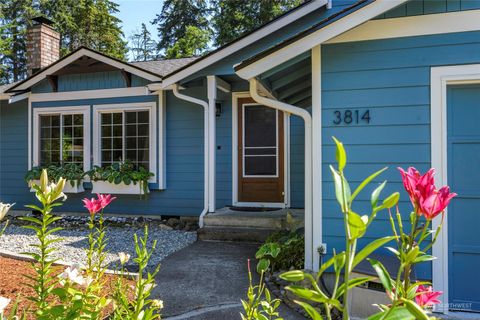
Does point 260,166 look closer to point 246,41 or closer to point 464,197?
point 246,41

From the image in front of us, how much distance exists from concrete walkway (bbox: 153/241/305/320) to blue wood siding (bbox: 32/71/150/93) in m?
3.92

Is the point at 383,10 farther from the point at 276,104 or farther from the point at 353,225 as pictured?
the point at 353,225

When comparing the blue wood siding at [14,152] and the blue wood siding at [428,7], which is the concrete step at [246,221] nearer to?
the blue wood siding at [428,7]

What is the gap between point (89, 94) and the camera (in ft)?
25.2

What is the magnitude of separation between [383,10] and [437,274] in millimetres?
2387

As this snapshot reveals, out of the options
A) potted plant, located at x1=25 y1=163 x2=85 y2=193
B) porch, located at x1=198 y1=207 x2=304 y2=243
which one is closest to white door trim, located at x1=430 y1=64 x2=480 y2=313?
porch, located at x1=198 y1=207 x2=304 y2=243

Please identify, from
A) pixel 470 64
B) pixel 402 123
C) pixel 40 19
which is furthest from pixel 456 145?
pixel 40 19

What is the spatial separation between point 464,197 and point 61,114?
768 cm

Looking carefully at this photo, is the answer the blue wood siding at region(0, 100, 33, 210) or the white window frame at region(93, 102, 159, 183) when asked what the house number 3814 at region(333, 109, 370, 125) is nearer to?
the white window frame at region(93, 102, 159, 183)

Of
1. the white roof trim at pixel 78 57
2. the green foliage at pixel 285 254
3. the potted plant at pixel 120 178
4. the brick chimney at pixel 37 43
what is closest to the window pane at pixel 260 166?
the potted plant at pixel 120 178

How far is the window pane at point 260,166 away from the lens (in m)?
6.89

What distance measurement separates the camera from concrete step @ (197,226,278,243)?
555 cm

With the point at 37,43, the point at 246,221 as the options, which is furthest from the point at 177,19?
the point at 246,221

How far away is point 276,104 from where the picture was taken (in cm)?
388
